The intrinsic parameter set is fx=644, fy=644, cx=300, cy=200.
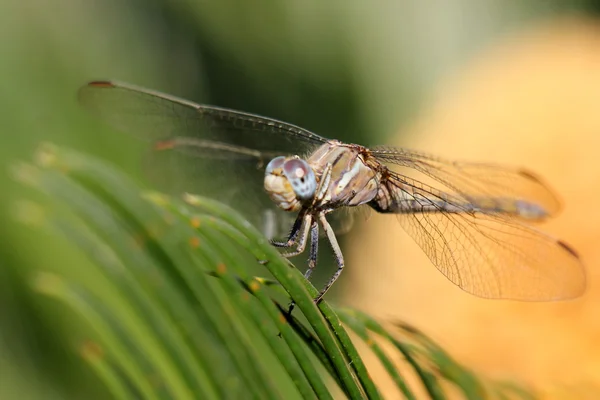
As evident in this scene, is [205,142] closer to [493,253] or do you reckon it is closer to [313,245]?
[313,245]

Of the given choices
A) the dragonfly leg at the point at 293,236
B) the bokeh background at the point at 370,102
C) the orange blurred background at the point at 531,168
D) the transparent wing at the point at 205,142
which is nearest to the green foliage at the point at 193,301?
the dragonfly leg at the point at 293,236

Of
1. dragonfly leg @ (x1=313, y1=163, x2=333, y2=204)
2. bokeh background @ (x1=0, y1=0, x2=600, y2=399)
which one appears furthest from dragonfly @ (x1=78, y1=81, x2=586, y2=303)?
bokeh background @ (x1=0, y1=0, x2=600, y2=399)

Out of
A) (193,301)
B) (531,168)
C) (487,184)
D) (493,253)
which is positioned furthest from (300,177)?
(531,168)

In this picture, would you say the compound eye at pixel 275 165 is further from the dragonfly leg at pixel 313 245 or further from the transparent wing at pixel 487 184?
the transparent wing at pixel 487 184

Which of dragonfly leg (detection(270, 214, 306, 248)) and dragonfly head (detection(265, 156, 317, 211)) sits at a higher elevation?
dragonfly head (detection(265, 156, 317, 211))

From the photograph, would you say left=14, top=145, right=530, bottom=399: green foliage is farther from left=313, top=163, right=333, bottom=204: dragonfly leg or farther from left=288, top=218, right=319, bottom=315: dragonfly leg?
left=313, top=163, right=333, bottom=204: dragonfly leg
